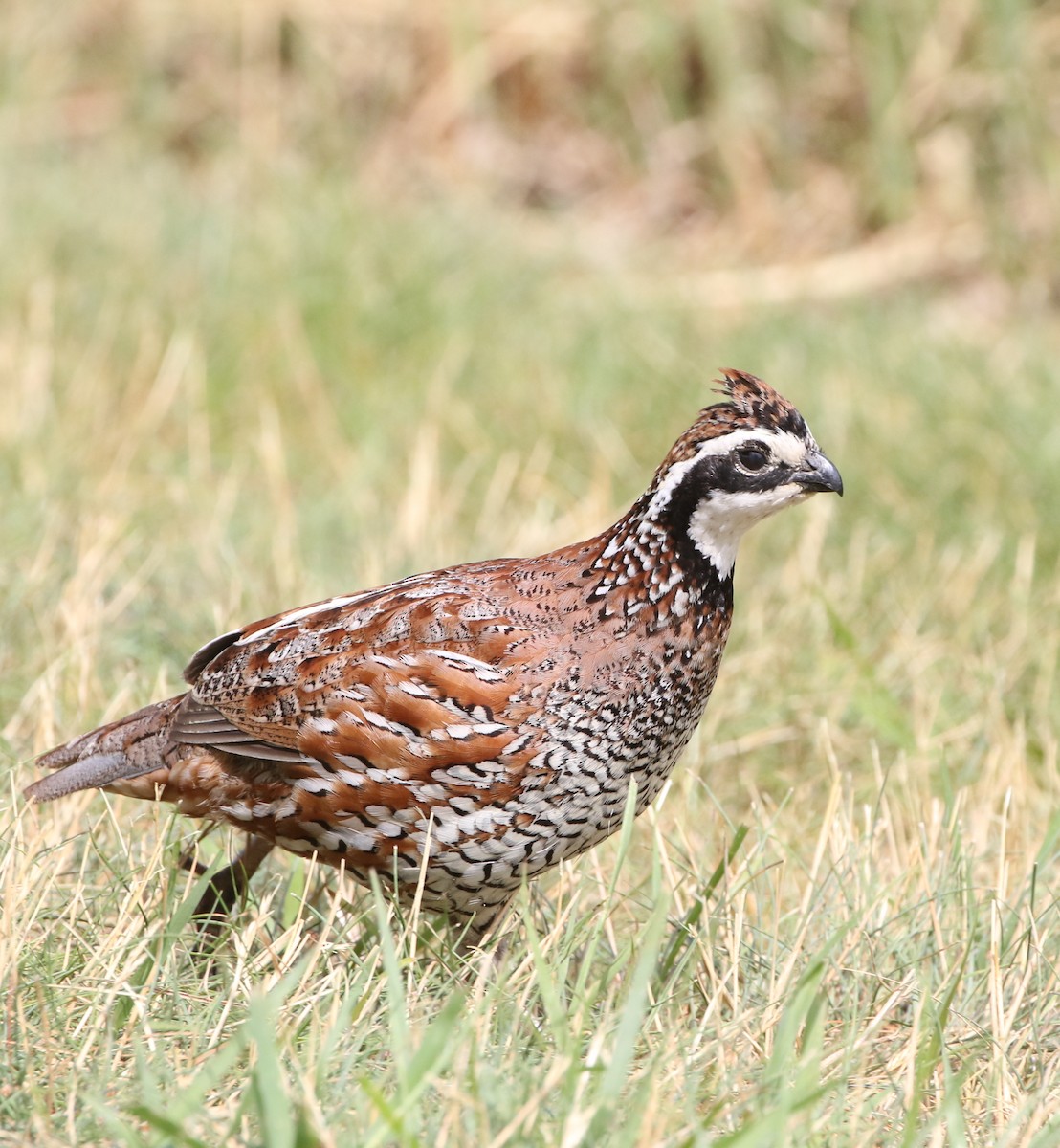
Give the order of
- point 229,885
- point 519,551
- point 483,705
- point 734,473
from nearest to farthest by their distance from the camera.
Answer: point 483,705
point 734,473
point 229,885
point 519,551

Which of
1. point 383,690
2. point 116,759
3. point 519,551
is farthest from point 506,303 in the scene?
point 383,690

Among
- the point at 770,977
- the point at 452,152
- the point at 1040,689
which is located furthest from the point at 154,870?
the point at 452,152

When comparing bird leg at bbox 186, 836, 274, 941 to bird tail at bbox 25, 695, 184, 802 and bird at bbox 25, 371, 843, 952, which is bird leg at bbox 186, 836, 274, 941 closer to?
bird at bbox 25, 371, 843, 952

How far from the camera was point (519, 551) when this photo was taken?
18.5ft

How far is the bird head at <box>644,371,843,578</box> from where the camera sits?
3.40m

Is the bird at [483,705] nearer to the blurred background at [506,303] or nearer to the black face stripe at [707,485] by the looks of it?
the black face stripe at [707,485]

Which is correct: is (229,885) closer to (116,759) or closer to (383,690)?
(116,759)

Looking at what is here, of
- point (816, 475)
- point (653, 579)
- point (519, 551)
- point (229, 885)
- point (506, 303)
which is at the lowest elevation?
point (229, 885)

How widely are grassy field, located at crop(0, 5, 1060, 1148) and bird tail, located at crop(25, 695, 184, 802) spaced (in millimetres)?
98

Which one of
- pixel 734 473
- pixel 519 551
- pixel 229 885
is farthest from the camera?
pixel 519 551

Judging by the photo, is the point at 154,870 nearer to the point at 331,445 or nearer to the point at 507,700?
the point at 507,700

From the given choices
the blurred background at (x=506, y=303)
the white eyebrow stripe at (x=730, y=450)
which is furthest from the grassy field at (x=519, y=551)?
the white eyebrow stripe at (x=730, y=450)

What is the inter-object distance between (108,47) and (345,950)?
29.5ft

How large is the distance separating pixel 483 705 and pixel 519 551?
94.2 inches
